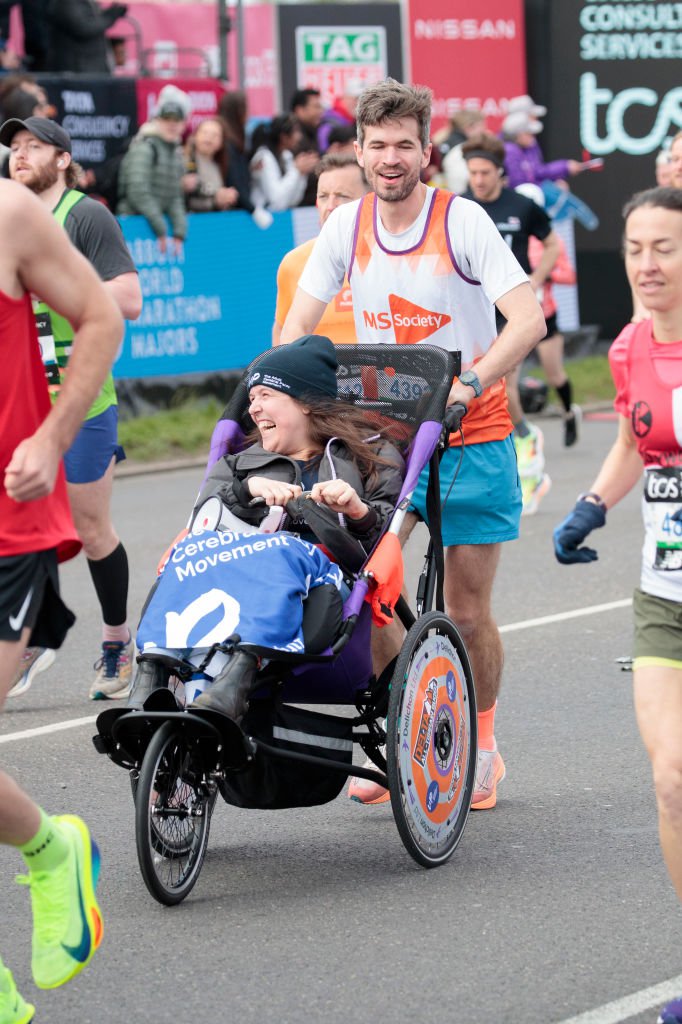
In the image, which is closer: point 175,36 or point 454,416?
point 454,416

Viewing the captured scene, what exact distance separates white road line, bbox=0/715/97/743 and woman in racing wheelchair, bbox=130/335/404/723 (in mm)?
1698

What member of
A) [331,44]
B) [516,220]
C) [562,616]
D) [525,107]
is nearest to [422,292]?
[562,616]

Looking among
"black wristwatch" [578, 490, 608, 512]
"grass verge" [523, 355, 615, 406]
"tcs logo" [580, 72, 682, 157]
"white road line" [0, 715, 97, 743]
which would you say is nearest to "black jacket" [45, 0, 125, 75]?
"tcs logo" [580, 72, 682, 157]

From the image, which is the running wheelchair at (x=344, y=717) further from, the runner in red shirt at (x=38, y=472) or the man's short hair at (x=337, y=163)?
the man's short hair at (x=337, y=163)

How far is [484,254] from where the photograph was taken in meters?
5.21

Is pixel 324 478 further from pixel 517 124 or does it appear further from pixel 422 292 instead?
pixel 517 124

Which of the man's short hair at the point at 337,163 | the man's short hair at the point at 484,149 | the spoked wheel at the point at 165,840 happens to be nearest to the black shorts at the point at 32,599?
the spoked wheel at the point at 165,840

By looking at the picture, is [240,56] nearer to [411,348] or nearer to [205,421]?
[205,421]

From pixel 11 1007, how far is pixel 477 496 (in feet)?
7.53

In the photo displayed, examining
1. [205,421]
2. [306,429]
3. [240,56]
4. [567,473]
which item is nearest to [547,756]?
[306,429]

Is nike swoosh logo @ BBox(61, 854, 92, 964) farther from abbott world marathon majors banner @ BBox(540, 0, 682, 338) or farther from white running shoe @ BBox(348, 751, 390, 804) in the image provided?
abbott world marathon majors banner @ BBox(540, 0, 682, 338)

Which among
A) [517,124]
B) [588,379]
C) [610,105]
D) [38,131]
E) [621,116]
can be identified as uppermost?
[610,105]

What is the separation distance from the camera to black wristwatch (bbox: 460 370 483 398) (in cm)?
509

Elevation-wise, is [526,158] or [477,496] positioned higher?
[526,158]
